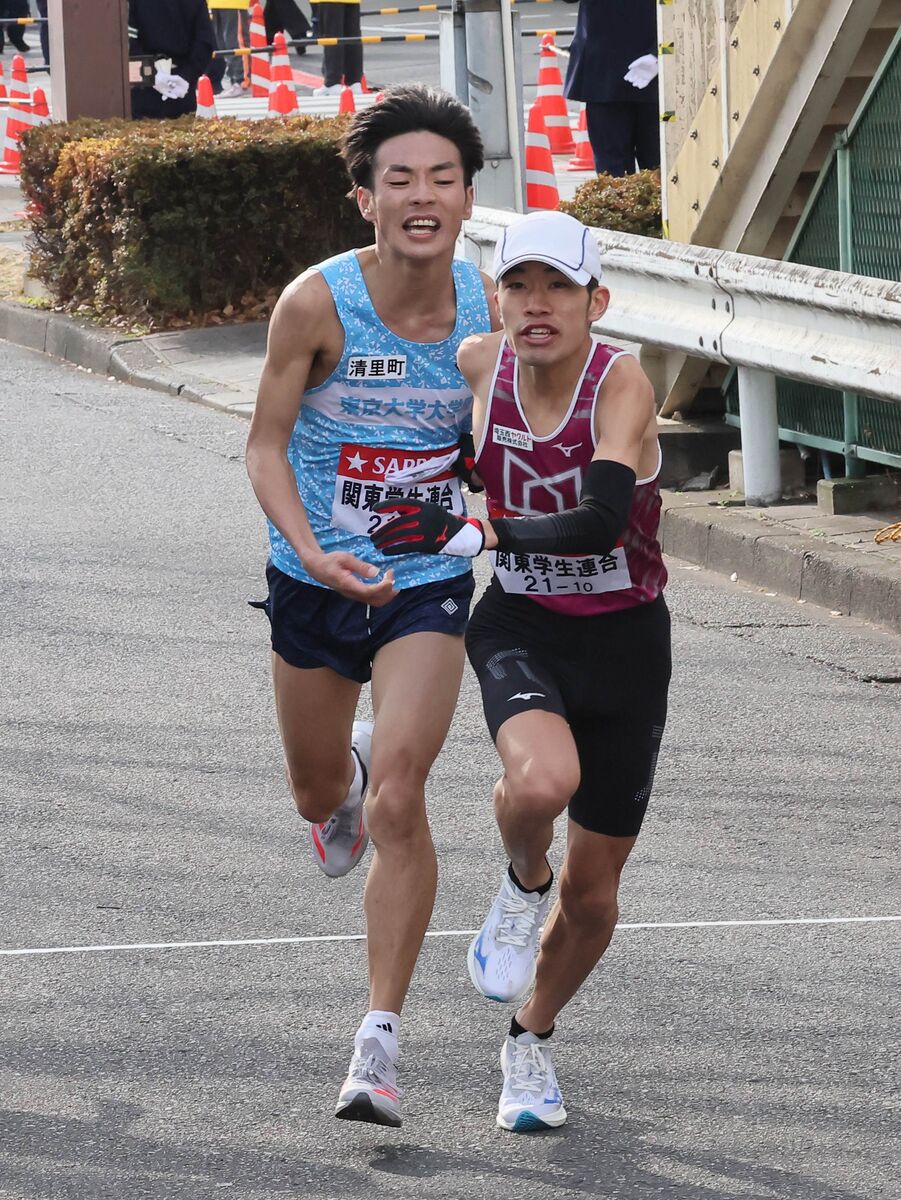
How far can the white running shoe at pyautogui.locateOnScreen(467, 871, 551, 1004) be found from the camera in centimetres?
406

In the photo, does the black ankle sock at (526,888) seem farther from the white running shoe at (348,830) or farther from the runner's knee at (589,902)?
the white running shoe at (348,830)

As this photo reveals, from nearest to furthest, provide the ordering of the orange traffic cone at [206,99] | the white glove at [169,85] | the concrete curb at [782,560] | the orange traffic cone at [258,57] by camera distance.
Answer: the concrete curb at [782,560] → the white glove at [169,85] → the orange traffic cone at [206,99] → the orange traffic cone at [258,57]

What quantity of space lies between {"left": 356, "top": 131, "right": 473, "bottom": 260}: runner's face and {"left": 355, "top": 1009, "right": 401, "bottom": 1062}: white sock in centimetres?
154

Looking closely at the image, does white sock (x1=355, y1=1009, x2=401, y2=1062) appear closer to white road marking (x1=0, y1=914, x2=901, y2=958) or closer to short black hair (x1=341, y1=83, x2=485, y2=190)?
white road marking (x1=0, y1=914, x2=901, y2=958)

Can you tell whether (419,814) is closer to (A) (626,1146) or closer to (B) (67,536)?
(A) (626,1146)

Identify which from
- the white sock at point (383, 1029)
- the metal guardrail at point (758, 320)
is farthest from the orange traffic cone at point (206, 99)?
the white sock at point (383, 1029)

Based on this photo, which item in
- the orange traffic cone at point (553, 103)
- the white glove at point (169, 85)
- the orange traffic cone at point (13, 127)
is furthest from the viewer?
the orange traffic cone at point (13, 127)

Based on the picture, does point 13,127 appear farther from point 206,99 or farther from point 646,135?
point 646,135

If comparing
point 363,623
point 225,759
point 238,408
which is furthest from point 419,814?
point 238,408

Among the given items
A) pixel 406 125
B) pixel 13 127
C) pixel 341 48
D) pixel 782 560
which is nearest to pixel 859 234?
pixel 782 560

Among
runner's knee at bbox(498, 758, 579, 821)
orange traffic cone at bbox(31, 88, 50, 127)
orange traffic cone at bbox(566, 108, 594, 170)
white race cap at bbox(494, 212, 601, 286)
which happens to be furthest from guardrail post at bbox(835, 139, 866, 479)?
orange traffic cone at bbox(31, 88, 50, 127)

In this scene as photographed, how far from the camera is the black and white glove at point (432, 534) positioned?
152 inches

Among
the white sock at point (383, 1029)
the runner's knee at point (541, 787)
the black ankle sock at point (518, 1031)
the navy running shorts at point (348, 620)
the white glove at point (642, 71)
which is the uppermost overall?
the white glove at point (642, 71)

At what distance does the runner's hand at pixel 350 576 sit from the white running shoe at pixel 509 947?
60 cm
